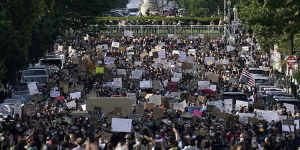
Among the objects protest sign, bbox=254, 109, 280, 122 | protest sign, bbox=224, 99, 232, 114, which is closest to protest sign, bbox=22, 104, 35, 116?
protest sign, bbox=224, 99, 232, 114

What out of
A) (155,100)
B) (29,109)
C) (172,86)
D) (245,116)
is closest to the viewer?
(245,116)

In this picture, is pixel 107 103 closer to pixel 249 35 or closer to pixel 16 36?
pixel 16 36

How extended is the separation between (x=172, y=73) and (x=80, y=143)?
30107 mm

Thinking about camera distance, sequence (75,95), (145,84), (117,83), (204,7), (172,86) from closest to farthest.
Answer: (75,95) < (145,84) < (117,83) < (172,86) < (204,7)

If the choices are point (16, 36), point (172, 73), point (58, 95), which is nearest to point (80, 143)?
point (58, 95)

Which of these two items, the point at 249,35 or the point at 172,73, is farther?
the point at 249,35

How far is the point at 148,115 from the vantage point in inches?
1323

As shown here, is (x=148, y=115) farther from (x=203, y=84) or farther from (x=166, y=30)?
(x=166, y=30)

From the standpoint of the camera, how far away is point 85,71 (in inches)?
2186

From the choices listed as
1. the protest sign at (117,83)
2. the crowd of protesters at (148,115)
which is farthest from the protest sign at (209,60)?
the protest sign at (117,83)

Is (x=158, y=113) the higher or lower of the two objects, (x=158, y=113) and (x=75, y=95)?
the higher

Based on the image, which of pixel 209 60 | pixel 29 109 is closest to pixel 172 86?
pixel 209 60

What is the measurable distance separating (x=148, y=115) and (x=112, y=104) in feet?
4.26

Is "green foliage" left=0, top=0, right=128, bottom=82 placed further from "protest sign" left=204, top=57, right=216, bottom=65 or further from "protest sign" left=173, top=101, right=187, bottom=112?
"protest sign" left=173, top=101, right=187, bottom=112
